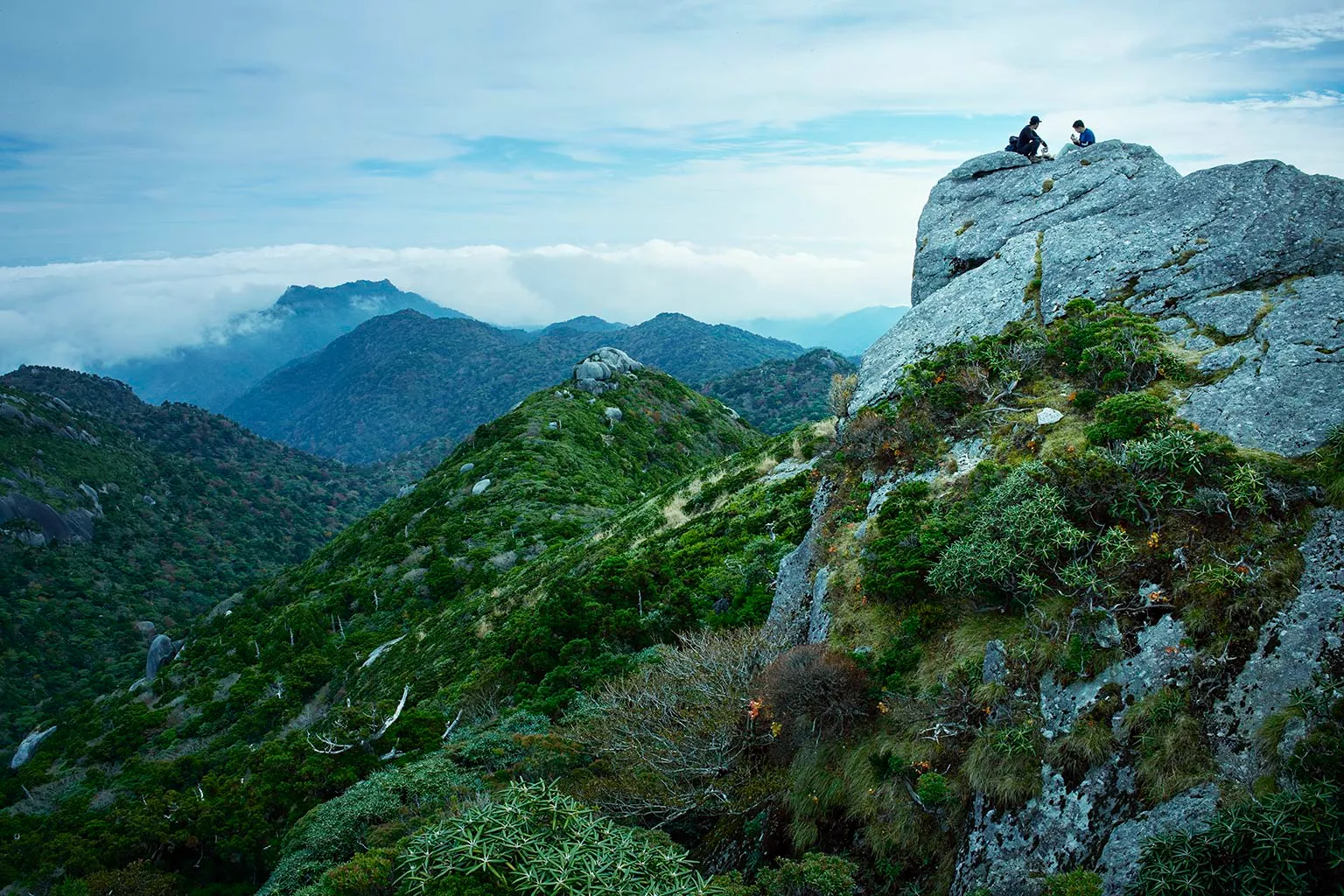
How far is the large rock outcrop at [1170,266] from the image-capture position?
9.16 m

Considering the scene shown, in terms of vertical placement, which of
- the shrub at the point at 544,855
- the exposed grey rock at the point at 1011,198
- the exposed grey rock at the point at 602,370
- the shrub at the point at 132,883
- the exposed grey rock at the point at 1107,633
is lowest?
the shrub at the point at 132,883

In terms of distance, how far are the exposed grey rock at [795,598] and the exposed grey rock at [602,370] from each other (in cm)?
5371

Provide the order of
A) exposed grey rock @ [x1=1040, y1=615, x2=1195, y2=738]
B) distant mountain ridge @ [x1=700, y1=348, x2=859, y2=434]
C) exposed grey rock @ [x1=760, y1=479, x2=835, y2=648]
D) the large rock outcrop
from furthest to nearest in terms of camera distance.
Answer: distant mountain ridge @ [x1=700, y1=348, x2=859, y2=434], exposed grey rock @ [x1=760, y1=479, x2=835, y2=648], the large rock outcrop, exposed grey rock @ [x1=1040, y1=615, x2=1195, y2=738]

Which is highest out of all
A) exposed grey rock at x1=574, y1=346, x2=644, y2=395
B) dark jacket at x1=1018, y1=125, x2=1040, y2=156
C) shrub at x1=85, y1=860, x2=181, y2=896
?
dark jacket at x1=1018, y1=125, x2=1040, y2=156

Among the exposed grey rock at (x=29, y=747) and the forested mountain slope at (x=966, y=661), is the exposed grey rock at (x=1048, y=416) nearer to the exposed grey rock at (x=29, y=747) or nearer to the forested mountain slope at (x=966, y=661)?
the forested mountain slope at (x=966, y=661)

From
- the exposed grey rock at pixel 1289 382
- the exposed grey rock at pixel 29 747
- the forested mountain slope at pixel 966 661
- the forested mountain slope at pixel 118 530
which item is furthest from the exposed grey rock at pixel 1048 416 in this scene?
the forested mountain slope at pixel 118 530

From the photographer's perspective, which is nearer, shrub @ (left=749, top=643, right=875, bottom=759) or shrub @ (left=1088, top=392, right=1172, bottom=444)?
shrub @ (left=749, top=643, right=875, bottom=759)

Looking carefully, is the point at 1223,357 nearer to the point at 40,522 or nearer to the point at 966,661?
the point at 966,661

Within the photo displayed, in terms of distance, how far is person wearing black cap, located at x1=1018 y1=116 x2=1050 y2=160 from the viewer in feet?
64.3

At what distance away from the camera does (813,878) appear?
700 centimetres

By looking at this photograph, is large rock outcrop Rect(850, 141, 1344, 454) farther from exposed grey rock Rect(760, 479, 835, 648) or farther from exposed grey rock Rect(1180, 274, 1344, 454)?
exposed grey rock Rect(760, 479, 835, 648)

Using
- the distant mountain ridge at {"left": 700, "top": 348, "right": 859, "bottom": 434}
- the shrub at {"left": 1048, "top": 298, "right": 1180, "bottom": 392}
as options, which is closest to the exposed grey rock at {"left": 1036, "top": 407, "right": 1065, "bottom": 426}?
the shrub at {"left": 1048, "top": 298, "right": 1180, "bottom": 392}

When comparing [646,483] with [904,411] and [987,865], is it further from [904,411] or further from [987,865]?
[987,865]

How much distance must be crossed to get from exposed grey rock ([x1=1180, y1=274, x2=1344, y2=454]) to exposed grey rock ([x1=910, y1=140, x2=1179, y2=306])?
623 cm
